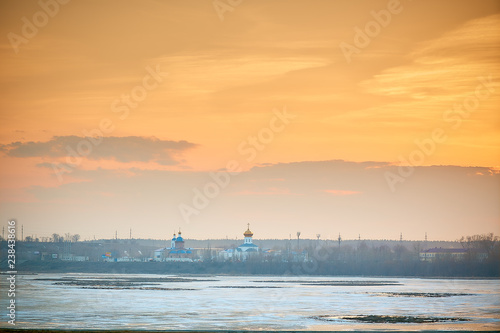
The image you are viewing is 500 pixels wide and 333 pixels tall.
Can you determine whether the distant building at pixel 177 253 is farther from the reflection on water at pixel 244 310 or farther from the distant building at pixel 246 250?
the reflection on water at pixel 244 310

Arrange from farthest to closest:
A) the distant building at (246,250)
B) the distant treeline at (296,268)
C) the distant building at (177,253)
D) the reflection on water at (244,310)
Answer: the distant building at (177,253) → the distant building at (246,250) → the distant treeline at (296,268) → the reflection on water at (244,310)

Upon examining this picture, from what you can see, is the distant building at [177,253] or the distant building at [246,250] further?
the distant building at [177,253]

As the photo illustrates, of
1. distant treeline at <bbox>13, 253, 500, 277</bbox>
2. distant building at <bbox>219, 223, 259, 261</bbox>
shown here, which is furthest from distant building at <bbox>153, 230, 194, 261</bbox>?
distant treeline at <bbox>13, 253, 500, 277</bbox>

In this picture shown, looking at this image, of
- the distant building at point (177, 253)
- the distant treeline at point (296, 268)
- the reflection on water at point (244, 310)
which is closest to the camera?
the reflection on water at point (244, 310)

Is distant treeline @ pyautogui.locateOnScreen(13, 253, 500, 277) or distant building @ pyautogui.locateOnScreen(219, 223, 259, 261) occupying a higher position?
distant building @ pyautogui.locateOnScreen(219, 223, 259, 261)

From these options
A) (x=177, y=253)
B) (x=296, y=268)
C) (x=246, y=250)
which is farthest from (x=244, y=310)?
(x=177, y=253)

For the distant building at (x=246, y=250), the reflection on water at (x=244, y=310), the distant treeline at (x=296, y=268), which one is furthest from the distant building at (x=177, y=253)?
the reflection on water at (x=244, y=310)

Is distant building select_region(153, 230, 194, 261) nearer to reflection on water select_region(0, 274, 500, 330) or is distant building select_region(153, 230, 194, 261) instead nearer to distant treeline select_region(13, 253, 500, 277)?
distant treeline select_region(13, 253, 500, 277)

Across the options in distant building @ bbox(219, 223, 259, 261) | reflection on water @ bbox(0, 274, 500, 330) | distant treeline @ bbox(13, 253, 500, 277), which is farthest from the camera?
distant building @ bbox(219, 223, 259, 261)

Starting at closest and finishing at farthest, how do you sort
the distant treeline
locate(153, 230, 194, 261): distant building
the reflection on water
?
the reflection on water → the distant treeline → locate(153, 230, 194, 261): distant building

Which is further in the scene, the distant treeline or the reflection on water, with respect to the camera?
the distant treeline

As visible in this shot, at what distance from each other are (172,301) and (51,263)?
111 meters

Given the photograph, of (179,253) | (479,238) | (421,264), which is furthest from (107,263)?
(479,238)

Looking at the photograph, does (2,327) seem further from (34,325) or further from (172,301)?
(172,301)
